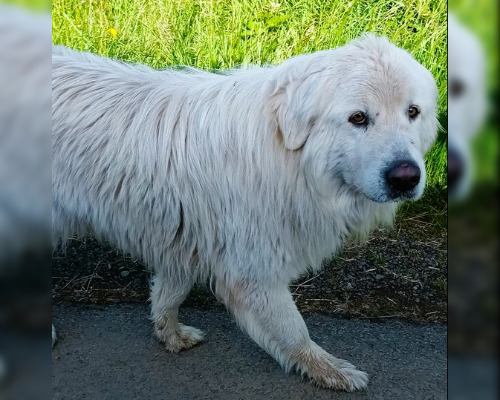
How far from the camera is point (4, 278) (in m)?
0.79

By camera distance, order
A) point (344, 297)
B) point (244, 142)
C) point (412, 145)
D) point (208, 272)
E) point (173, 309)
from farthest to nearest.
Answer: point (344, 297)
point (173, 309)
point (208, 272)
point (244, 142)
point (412, 145)

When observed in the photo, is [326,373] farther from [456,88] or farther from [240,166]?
[456,88]

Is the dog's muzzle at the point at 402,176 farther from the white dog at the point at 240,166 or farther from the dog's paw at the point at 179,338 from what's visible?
the dog's paw at the point at 179,338

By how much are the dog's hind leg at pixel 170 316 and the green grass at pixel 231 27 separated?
7.30ft

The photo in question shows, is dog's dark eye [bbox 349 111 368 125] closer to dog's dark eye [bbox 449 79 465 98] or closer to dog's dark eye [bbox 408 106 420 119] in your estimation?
dog's dark eye [bbox 408 106 420 119]

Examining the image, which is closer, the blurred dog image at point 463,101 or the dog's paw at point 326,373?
the blurred dog image at point 463,101

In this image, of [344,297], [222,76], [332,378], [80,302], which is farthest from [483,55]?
[80,302]

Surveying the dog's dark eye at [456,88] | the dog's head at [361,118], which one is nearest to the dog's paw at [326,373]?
the dog's head at [361,118]

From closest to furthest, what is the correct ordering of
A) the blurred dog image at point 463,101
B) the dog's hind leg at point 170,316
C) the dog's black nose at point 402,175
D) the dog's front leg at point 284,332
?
1. the blurred dog image at point 463,101
2. the dog's black nose at point 402,175
3. the dog's front leg at point 284,332
4. the dog's hind leg at point 170,316

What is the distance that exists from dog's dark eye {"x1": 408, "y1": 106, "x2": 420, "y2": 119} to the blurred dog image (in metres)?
1.82

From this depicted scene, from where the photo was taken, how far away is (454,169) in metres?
0.67

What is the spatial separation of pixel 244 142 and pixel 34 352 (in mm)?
1958

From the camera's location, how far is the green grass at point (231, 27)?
482 cm

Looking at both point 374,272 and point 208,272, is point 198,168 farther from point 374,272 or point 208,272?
point 374,272
